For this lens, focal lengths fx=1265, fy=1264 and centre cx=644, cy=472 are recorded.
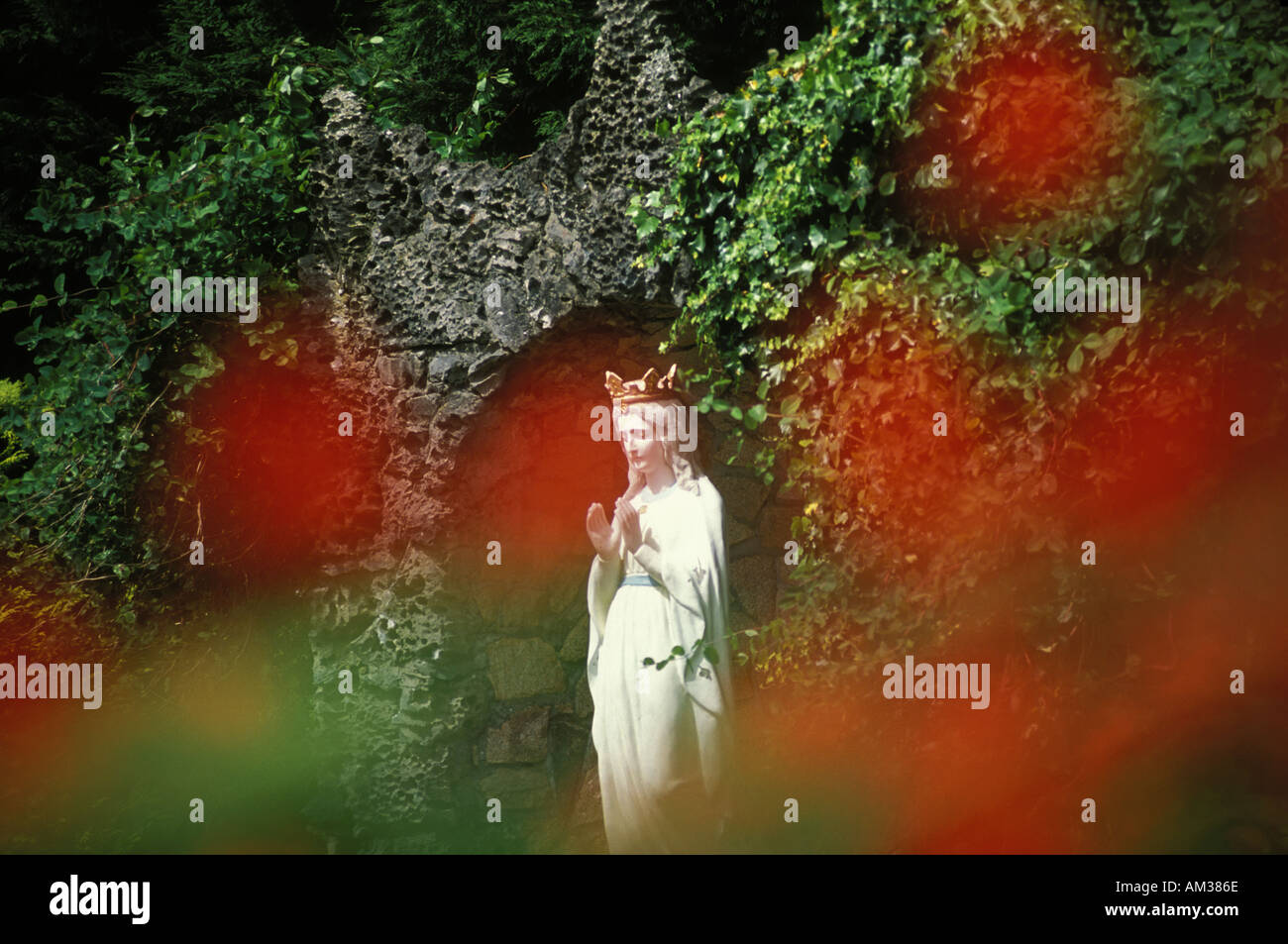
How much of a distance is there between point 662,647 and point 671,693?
0.16 metres

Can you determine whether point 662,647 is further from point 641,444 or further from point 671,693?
point 641,444

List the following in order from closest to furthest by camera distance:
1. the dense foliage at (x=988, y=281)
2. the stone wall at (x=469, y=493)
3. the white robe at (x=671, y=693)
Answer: the dense foliage at (x=988, y=281) < the white robe at (x=671, y=693) < the stone wall at (x=469, y=493)

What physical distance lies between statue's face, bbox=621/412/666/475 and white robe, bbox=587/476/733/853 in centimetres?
12

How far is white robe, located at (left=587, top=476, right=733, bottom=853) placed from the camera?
4305 mm

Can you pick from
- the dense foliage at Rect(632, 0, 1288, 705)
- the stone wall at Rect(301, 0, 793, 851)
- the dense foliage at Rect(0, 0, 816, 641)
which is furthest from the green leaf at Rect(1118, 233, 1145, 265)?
the dense foliage at Rect(0, 0, 816, 641)

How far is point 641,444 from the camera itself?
178 inches

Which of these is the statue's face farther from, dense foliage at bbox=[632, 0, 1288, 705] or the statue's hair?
dense foliage at bbox=[632, 0, 1288, 705]

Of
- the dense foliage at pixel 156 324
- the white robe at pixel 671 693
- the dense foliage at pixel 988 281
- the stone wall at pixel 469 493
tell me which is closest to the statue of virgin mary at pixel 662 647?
the white robe at pixel 671 693

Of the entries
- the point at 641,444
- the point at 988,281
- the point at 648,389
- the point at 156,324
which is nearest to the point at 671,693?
the point at 641,444

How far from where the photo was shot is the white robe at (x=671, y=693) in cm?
430

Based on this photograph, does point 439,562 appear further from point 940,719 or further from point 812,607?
point 940,719

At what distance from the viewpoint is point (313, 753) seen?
5637mm

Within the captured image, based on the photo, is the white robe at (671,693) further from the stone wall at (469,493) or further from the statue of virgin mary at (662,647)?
the stone wall at (469,493)

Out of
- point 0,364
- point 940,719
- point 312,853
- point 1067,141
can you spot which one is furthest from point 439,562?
point 0,364
